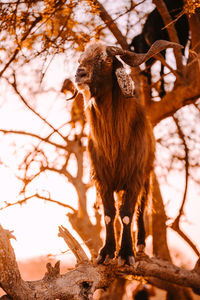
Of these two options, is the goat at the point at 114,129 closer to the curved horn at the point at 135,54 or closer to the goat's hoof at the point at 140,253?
the curved horn at the point at 135,54

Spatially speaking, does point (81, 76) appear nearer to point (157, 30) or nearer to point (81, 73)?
point (81, 73)

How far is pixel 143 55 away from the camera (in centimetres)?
372

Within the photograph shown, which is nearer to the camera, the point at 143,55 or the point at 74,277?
the point at 74,277

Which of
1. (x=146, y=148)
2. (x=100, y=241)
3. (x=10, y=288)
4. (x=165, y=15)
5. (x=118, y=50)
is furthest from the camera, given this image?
(x=100, y=241)

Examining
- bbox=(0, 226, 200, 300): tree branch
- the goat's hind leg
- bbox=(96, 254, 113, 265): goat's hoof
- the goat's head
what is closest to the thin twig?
bbox=(0, 226, 200, 300): tree branch

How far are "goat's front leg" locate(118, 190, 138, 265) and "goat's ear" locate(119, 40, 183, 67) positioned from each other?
1434 millimetres

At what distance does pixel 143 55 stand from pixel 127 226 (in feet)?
6.05

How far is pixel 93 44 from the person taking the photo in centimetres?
396

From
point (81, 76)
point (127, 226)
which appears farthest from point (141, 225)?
point (81, 76)

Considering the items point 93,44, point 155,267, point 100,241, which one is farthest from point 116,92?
point 100,241

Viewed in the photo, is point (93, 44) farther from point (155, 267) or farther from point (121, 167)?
point (155, 267)

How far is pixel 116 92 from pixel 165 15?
1.77 m

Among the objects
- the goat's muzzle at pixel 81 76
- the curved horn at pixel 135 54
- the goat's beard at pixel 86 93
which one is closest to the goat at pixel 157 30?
the curved horn at pixel 135 54

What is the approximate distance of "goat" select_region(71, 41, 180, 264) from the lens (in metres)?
3.68
